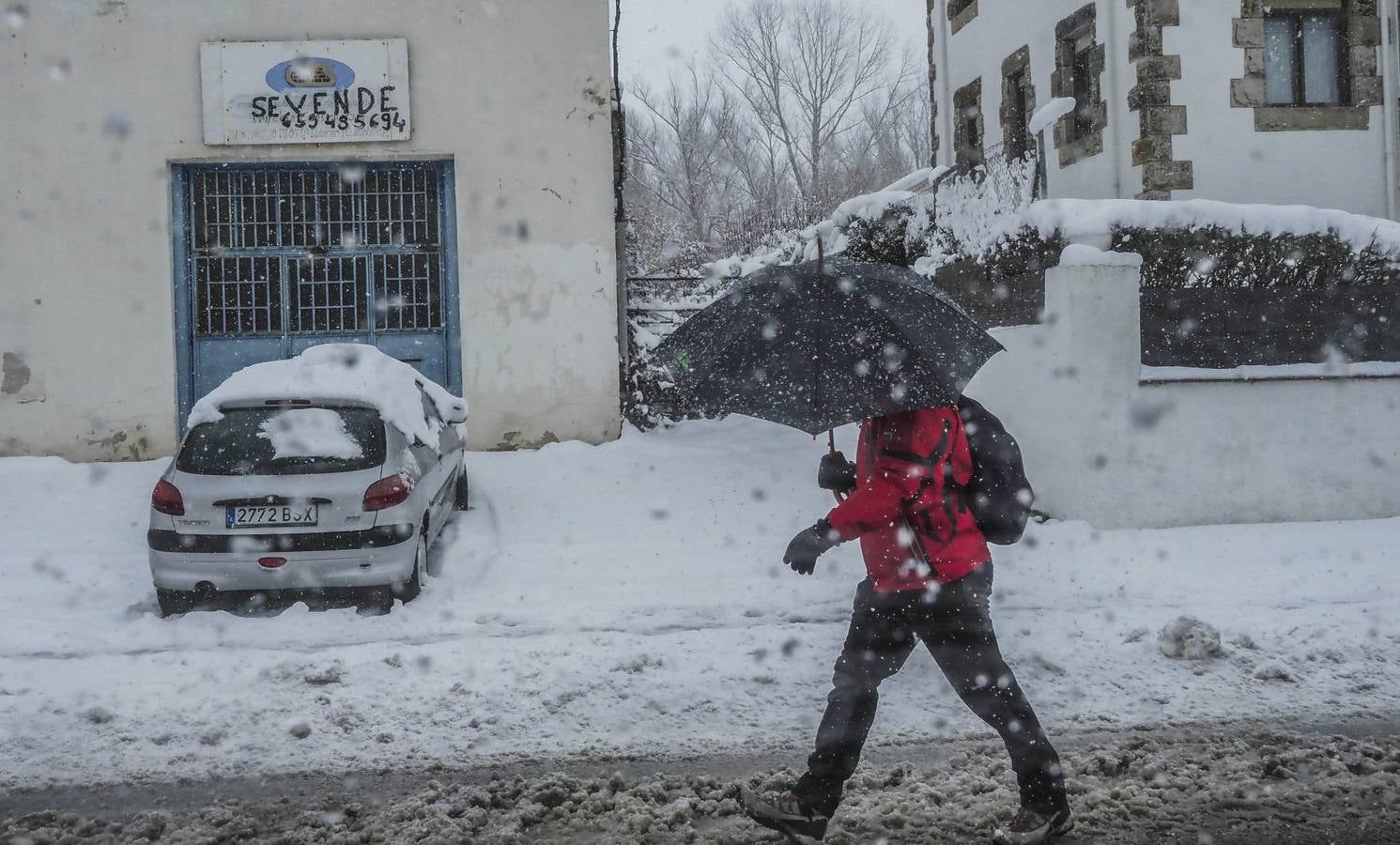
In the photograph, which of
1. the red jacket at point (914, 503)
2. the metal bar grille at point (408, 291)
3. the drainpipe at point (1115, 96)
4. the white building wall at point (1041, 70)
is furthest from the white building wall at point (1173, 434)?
the metal bar grille at point (408, 291)

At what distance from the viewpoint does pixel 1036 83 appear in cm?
1606

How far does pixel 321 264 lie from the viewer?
1305cm

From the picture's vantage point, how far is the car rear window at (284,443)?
6945 mm

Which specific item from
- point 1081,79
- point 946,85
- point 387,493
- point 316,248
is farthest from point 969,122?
point 387,493

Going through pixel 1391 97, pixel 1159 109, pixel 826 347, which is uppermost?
pixel 1391 97

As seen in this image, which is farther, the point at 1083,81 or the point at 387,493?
the point at 1083,81

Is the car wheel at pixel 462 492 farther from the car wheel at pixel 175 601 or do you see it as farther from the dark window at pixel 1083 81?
the dark window at pixel 1083 81

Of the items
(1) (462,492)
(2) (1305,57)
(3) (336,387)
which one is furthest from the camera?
(2) (1305,57)

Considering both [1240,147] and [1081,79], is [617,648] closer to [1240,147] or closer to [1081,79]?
[1240,147]

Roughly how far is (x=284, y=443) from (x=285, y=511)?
470 mm

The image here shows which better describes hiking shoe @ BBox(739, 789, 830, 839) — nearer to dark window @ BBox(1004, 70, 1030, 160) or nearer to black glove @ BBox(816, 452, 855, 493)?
black glove @ BBox(816, 452, 855, 493)

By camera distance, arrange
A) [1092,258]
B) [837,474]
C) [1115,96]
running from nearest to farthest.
A: [837,474] < [1092,258] < [1115,96]

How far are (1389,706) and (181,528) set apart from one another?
6.54 m

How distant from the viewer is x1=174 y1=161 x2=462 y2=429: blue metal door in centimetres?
1295
